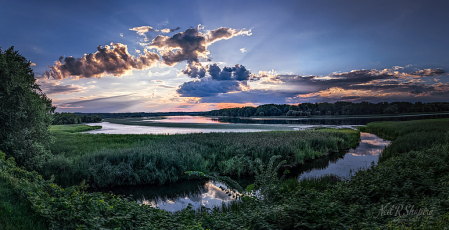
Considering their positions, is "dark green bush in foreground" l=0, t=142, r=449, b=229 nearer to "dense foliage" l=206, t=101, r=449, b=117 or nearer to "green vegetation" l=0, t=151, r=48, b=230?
"green vegetation" l=0, t=151, r=48, b=230

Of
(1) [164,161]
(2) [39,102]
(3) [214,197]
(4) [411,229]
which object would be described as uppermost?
(2) [39,102]

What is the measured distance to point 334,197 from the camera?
24.8ft

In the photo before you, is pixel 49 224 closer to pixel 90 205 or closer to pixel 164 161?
pixel 90 205

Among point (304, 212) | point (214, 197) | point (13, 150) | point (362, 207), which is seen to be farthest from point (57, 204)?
point (13, 150)

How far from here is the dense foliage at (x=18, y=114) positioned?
13.4 metres

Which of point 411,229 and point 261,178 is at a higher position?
point 411,229

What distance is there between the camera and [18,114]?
13.7m

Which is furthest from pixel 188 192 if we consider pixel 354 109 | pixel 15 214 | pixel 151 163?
pixel 354 109

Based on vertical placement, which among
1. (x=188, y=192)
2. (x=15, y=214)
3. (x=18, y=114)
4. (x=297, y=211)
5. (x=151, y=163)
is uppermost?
(x=18, y=114)

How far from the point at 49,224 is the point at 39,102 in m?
14.6

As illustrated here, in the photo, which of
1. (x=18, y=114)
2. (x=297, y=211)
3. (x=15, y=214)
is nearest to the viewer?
(x=15, y=214)

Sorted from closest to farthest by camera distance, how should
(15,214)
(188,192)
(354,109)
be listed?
1. (15,214)
2. (188,192)
3. (354,109)

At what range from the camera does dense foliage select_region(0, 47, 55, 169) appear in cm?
1344

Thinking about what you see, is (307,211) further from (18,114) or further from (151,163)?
(18,114)
